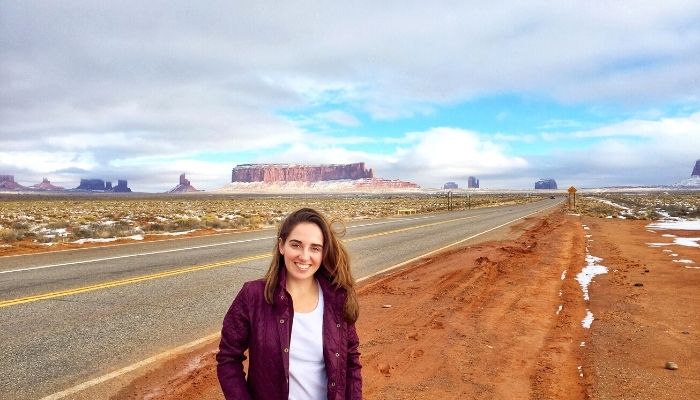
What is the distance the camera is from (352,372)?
2.57m

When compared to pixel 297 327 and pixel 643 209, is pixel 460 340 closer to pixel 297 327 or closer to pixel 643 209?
pixel 297 327

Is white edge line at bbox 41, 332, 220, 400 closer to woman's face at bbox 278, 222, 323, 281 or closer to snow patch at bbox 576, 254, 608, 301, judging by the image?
woman's face at bbox 278, 222, 323, 281

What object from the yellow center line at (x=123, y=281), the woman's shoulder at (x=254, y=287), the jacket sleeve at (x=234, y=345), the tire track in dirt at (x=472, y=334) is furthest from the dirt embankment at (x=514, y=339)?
the yellow center line at (x=123, y=281)

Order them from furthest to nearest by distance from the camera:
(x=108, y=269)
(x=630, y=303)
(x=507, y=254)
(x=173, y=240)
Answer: (x=173, y=240) → (x=507, y=254) → (x=108, y=269) → (x=630, y=303)

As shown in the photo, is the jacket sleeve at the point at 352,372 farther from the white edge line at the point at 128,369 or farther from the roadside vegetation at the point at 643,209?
the roadside vegetation at the point at 643,209

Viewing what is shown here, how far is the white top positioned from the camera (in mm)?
2396

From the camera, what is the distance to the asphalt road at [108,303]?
5180mm

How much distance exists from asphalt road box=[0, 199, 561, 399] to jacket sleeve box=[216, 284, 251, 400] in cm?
304

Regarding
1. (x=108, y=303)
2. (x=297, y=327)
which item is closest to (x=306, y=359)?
(x=297, y=327)

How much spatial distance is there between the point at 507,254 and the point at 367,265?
415cm

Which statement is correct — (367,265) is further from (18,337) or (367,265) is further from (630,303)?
(18,337)

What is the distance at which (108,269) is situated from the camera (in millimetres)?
10961

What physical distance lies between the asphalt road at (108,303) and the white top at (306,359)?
328 centimetres

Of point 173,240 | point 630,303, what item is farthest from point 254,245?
point 630,303
